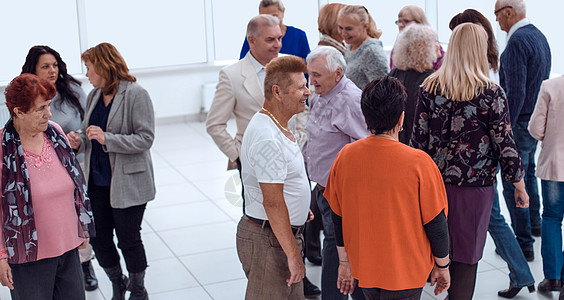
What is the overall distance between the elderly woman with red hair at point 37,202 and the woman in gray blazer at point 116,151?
26.9 inches

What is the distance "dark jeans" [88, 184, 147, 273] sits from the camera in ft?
13.3

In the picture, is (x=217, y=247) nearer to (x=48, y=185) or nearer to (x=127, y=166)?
(x=127, y=166)

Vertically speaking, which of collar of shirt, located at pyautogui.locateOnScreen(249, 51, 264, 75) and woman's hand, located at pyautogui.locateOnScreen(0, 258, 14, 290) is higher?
collar of shirt, located at pyautogui.locateOnScreen(249, 51, 264, 75)

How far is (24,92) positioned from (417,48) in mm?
2145

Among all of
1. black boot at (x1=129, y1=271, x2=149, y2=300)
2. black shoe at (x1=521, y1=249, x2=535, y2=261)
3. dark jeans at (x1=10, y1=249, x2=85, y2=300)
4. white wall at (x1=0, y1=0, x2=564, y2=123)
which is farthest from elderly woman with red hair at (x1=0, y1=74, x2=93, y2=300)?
white wall at (x1=0, y1=0, x2=564, y2=123)

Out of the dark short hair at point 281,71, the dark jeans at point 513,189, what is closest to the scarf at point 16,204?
the dark short hair at point 281,71

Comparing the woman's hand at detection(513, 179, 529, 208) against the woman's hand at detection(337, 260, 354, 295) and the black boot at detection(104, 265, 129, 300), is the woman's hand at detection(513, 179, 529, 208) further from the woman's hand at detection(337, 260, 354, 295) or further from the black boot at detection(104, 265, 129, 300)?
the black boot at detection(104, 265, 129, 300)

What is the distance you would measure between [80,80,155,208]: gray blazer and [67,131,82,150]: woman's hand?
0.04 meters

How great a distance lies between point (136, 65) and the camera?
9.16 metres

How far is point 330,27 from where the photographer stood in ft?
17.3

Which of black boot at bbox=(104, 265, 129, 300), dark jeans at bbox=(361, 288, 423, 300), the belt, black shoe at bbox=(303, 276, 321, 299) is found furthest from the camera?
black shoe at bbox=(303, 276, 321, 299)

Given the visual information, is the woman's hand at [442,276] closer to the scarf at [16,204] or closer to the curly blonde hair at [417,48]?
the curly blonde hair at [417,48]

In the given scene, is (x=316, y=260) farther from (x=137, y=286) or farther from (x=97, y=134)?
(x=97, y=134)

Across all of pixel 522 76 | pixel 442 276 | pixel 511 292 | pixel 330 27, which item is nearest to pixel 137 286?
pixel 442 276
